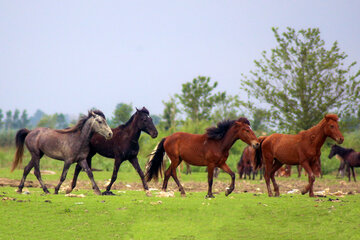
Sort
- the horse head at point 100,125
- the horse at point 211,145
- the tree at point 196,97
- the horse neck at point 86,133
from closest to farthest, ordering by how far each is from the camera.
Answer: the horse at point 211,145 → the horse head at point 100,125 → the horse neck at point 86,133 → the tree at point 196,97

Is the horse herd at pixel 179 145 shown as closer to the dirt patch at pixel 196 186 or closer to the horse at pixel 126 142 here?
Answer: the horse at pixel 126 142

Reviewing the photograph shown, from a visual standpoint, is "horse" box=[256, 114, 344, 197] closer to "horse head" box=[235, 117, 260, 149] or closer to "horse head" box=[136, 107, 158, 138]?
"horse head" box=[235, 117, 260, 149]

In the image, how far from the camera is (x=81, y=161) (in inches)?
555

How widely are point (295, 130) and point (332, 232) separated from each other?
2313 centimetres

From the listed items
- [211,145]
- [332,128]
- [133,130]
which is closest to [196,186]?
[133,130]

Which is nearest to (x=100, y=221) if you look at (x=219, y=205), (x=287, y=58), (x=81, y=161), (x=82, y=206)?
(x=82, y=206)

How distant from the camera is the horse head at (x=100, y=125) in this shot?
13883mm

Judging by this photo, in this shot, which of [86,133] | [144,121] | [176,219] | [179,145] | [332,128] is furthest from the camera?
[144,121]

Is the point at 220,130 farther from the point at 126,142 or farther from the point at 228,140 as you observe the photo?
the point at 126,142

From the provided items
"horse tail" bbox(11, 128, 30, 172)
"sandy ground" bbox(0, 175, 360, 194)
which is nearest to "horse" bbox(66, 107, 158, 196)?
"horse tail" bbox(11, 128, 30, 172)

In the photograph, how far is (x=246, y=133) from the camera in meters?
13.2

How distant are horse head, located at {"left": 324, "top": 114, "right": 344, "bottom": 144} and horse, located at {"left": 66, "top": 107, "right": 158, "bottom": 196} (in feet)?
15.8

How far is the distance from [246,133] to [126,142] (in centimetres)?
359

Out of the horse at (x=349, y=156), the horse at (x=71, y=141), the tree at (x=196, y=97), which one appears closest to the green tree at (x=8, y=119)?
the tree at (x=196, y=97)
